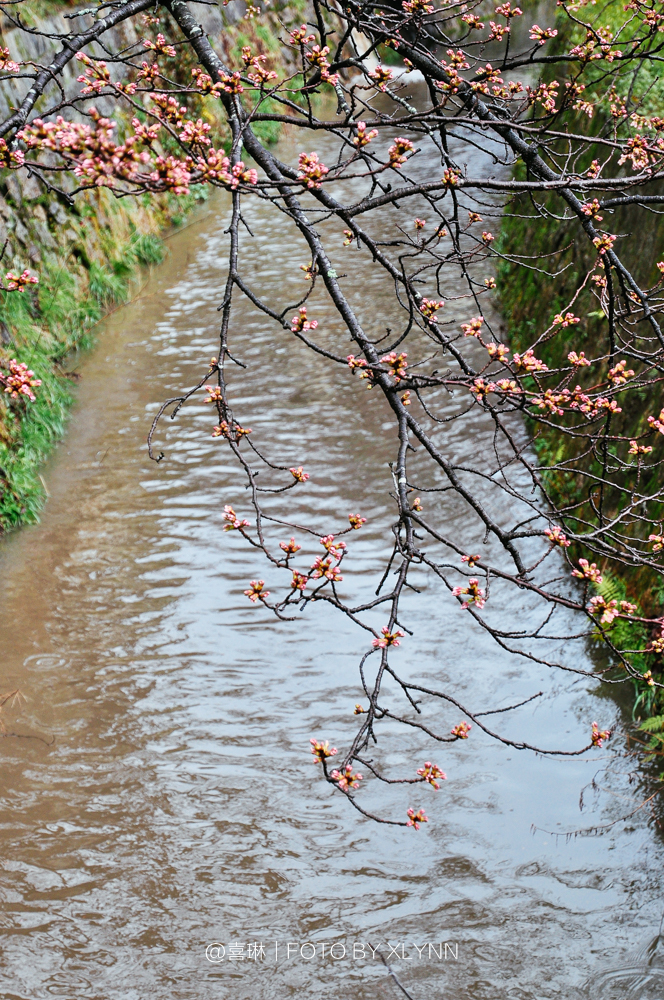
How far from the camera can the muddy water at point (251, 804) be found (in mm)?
3465

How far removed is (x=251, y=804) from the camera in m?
4.16

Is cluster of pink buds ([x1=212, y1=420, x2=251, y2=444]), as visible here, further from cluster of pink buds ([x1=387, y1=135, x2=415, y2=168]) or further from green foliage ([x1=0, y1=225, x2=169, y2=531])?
green foliage ([x1=0, y1=225, x2=169, y2=531])

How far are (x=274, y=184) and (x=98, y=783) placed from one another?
3562 millimetres

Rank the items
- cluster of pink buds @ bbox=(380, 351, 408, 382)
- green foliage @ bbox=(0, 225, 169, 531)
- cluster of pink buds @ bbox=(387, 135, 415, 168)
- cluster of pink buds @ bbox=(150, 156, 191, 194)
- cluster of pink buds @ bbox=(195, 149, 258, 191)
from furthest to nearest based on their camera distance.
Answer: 1. green foliage @ bbox=(0, 225, 169, 531)
2. cluster of pink buds @ bbox=(380, 351, 408, 382)
3. cluster of pink buds @ bbox=(387, 135, 415, 168)
4. cluster of pink buds @ bbox=(195, 149, 258, 191)
5. cluster of pink buds @ bbox=(150, 156, 191, 194)

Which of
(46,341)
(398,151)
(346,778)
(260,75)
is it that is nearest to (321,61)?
(260,75)

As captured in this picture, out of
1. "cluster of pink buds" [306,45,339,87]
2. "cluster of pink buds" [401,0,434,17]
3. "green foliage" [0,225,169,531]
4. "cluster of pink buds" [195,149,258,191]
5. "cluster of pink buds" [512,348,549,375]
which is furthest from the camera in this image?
"green foliage" [0,225,169,531]

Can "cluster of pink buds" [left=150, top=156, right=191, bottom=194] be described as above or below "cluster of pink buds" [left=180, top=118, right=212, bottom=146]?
below

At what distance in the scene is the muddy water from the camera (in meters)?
3.46

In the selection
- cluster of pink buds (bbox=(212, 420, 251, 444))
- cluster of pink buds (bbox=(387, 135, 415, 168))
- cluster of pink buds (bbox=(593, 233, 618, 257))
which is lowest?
cluster of pink buds (bbox=(212, 420, 251, 444))

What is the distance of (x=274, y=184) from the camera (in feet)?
5.63

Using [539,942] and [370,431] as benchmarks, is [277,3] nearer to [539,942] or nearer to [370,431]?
[370,431]

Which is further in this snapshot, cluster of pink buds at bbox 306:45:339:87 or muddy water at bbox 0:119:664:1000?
muddy water at bbox 0:119:664:1000

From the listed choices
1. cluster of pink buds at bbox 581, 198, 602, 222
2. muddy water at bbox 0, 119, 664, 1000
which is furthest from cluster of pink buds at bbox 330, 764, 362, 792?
muddy water at bbox 0, 119, 664, 1000

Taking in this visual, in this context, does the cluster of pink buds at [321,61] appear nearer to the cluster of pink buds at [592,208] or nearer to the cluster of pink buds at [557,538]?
the cluster of pink buds at [592,208]
